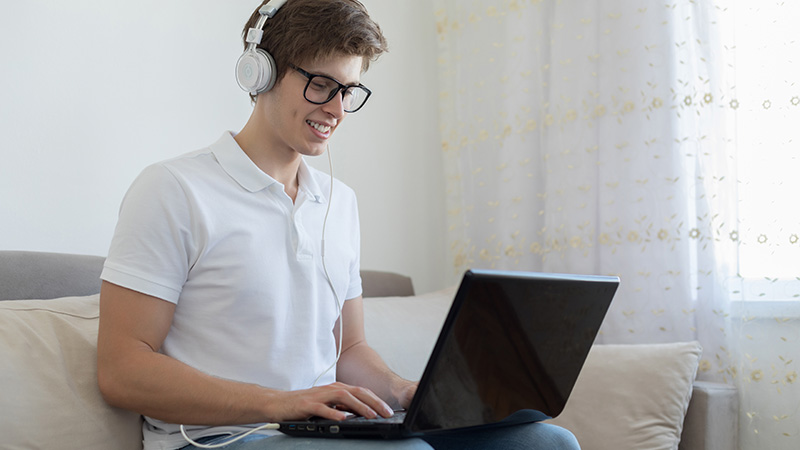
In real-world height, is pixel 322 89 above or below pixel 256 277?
above

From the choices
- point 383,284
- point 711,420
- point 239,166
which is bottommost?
point 711,420

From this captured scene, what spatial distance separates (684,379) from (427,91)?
4.42 feet

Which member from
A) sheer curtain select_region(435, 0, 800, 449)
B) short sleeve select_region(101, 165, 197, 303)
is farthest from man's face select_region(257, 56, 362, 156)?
sheer curtain select_region(435, 0, 800, 449)

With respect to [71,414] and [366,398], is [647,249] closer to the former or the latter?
[366,398]

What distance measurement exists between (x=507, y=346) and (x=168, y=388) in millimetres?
458

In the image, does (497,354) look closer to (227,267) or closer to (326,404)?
(326,404)

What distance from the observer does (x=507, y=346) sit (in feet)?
2.89

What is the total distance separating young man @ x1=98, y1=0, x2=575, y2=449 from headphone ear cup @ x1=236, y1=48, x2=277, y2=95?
3cm

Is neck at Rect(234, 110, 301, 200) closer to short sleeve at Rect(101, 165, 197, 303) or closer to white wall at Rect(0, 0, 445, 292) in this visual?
short sleeve at Rect(101, 165, 197, 303)

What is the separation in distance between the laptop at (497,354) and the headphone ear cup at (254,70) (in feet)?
1.81

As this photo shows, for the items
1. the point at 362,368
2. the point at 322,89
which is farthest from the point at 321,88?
the point at 362,368

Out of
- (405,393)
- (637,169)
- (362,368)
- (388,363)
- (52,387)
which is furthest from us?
(637,169)

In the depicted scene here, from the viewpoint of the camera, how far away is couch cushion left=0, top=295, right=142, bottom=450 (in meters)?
0.94

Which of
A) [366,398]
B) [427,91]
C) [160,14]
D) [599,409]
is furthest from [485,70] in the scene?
[366,398]
